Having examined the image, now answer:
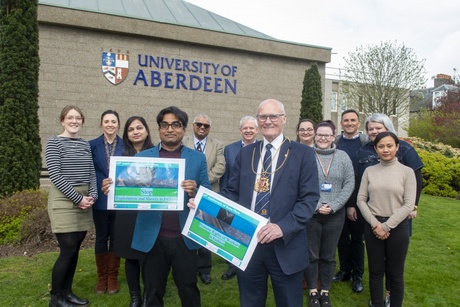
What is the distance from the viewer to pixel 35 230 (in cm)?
605

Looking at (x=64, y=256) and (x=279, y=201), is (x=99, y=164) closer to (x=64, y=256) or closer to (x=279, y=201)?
(x=64, y=256)

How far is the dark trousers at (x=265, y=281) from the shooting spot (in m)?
2.76

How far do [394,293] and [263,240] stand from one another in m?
2.10

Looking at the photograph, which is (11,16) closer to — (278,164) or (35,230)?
(35,230)

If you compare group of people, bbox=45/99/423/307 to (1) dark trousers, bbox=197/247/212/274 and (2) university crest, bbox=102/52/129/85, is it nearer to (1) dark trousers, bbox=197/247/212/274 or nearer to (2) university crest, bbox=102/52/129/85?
(1) dark trousers, bbox=197/247/212/274

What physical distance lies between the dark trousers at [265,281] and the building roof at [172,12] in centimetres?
1184

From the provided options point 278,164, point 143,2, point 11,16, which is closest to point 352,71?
point 143,2

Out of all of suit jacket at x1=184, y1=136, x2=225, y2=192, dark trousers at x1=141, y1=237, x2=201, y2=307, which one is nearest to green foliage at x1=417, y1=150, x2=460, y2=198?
suit jacket at x1=184, y1=136, x2=225, y2=192

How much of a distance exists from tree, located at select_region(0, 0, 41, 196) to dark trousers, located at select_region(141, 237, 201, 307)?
5452mm

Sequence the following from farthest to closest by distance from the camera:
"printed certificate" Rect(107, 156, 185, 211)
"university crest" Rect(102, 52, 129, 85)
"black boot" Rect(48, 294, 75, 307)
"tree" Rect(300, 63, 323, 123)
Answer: "tree" Rect(300, 63, 323, 123) < "university crest" Rect(102, 52, 129, 85) < "black boot" Rect(48, 294, 75, 307) < "printed certificate" Rect(107, 156, 185, 211)

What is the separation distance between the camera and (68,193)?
3.54 m

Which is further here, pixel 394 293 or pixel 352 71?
pixel 352 71

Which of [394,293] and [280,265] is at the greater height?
[280,265]

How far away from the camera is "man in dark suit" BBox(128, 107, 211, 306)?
308cm
